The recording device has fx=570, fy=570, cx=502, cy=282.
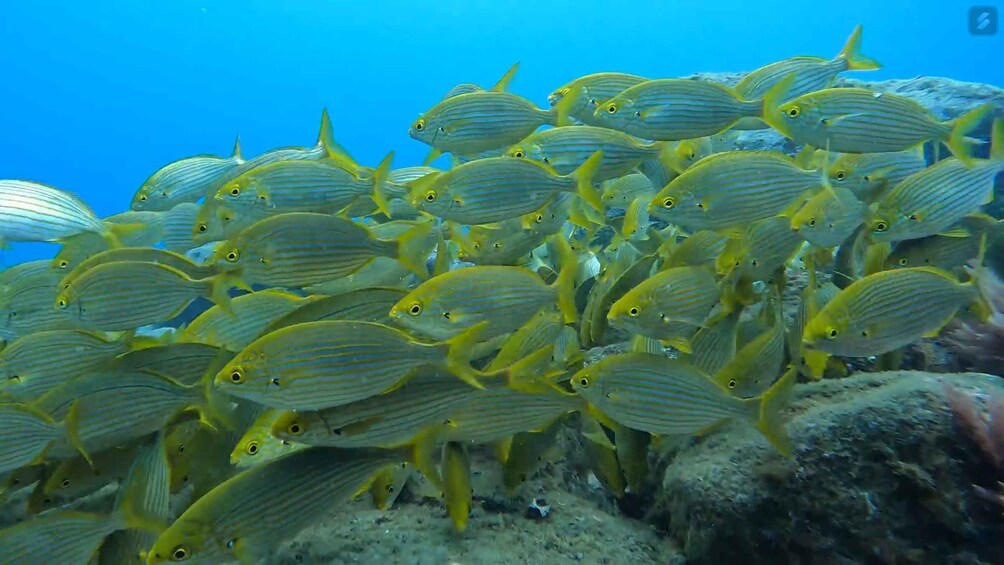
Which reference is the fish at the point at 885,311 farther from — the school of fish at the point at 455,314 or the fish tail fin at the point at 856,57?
the fish tail fin at the point at 856,57

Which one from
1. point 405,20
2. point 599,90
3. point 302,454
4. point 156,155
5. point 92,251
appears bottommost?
point 302,454

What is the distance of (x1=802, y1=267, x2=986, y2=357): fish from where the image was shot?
2797 millimetres

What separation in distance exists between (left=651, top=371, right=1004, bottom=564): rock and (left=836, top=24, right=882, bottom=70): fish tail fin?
10.4ft

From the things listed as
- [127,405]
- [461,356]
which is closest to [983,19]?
[461,356]

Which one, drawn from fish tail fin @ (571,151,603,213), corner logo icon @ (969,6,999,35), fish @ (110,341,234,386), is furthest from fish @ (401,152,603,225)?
corner logo icon @ (969,6,999,35)

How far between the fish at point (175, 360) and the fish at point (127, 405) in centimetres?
10

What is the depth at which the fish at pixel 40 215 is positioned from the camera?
4.11 meters

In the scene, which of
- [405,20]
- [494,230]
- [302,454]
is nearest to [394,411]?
[302,454]

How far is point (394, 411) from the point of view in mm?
2311

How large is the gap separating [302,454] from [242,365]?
19.6 inches

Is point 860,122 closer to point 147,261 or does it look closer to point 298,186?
point 298,186

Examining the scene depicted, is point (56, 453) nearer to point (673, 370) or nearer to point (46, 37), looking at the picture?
point (673, 370)

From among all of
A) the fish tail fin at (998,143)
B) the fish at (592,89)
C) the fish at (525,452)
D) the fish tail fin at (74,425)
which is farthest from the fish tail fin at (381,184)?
the fish tail fin at (998,143)

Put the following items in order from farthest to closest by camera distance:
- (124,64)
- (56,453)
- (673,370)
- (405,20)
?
(405,20) < (124,64) < (56,453) < (673,370)
